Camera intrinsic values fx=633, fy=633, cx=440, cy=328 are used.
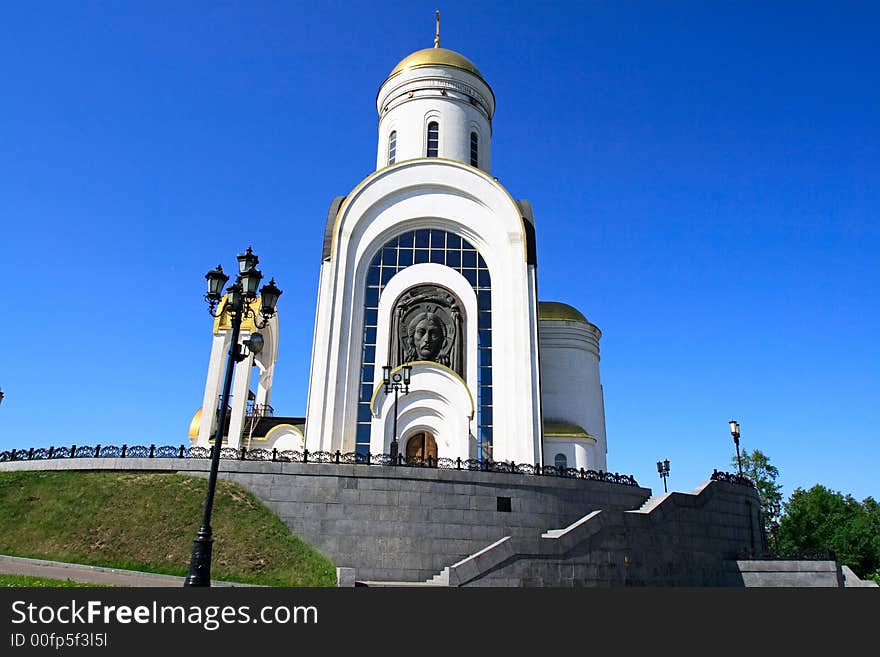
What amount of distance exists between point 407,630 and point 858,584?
20.9 m

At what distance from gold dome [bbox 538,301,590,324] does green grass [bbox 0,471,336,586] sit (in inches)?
692

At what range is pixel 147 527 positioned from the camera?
54.4 ft

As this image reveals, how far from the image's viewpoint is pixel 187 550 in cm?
1591

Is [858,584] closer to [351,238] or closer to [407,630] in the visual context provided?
[407,630]

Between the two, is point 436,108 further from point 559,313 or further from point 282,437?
point 282,437

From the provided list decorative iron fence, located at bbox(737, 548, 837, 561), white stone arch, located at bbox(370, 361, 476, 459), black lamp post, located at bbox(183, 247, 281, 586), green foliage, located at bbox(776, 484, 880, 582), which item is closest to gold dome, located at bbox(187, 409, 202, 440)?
white stone arch, located at bbox(370, 361, 476, 459)

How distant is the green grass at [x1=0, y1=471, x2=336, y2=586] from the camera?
15602 millimetres

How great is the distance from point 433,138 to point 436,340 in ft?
39.4

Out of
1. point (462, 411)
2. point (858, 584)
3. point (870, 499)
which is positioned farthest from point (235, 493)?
point (870, 499)

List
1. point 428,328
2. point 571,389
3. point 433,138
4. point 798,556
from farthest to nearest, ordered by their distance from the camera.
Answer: point 433,138
point 571,389
point 428,328
point 798,556

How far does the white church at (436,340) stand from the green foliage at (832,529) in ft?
73.8

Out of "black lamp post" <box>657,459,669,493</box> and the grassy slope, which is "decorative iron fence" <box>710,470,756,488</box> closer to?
"black lamp post" <box>657,459,669,493</box>

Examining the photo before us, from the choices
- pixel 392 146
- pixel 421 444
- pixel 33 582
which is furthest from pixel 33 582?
pixel 392 146

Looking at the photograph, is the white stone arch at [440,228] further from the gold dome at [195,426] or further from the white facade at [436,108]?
the gold dome at [195,426]
